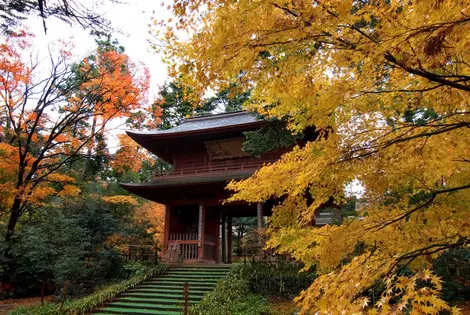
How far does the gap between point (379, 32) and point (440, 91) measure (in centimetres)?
118

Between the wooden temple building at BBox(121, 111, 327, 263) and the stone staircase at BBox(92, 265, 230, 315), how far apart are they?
1550mm

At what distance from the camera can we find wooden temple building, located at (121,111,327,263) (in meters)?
13.4

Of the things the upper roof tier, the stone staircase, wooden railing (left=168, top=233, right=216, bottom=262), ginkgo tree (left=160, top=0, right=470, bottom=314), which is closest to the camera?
ginkgo tree (left=160, top=0, right=470, bottom=314)

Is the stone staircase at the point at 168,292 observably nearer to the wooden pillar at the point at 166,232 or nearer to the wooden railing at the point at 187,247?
the wooden railing at the point at 187,247

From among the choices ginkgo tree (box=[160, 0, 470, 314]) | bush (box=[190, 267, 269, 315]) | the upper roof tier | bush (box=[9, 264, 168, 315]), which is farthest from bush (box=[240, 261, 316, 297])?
ginkgo tree (box=[160, 0, 470, 314])

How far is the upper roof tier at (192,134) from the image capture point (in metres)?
13.8

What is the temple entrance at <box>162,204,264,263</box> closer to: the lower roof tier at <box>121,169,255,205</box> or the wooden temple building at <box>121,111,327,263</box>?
the wooden temple building at <box>121,111,327,263</box>

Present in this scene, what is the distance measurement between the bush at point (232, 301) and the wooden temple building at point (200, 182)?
3.20m

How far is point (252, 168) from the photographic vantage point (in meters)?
13.5

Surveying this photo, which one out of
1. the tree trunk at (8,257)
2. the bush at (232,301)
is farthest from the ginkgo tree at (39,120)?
the bush at (232,301)

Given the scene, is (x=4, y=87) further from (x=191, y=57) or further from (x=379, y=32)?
(x=379, y=32)

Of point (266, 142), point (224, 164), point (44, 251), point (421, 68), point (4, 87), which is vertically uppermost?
point (4, 87)

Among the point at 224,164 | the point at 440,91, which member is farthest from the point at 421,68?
the point at 224,164

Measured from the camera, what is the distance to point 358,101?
3.25 metres
